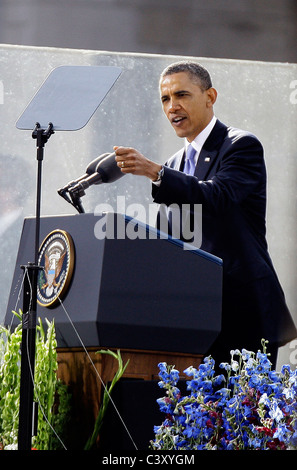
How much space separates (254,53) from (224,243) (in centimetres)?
145

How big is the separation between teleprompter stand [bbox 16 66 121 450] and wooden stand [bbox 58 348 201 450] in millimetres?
140

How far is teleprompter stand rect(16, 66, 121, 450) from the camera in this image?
1.82 metres

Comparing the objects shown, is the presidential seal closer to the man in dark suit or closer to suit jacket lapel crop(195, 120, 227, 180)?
the man in dark suit

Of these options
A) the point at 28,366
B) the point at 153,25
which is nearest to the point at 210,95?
the point at 153,25

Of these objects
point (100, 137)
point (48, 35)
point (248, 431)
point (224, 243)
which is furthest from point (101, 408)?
point (48, 35)

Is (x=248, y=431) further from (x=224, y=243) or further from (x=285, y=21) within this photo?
(x=285, y=21)

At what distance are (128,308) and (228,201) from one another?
67cm

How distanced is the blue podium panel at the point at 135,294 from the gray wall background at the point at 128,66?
56.8 inches

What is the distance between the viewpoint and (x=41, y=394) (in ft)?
6.28
